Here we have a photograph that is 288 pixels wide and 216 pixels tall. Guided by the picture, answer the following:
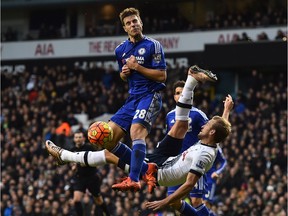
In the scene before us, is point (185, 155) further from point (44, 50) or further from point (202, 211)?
point (44, 50)

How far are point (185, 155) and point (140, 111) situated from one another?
960mm

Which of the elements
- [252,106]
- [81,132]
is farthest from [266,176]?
[81,132]

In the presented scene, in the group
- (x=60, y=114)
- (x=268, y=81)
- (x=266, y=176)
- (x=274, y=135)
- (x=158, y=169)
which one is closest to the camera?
(x=158, y=169)

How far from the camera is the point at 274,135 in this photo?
25.9m

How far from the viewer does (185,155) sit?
513 inches

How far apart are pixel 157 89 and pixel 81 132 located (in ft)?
16.3

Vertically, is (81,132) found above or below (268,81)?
below

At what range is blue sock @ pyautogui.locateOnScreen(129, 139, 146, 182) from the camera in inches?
492

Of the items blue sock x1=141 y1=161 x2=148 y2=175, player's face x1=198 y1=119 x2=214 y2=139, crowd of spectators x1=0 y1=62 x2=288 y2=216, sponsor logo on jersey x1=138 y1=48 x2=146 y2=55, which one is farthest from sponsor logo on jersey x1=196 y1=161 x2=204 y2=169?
crowd of spectators x1=0 y1=62 x2=288 y2=216

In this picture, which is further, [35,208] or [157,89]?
[35,208]

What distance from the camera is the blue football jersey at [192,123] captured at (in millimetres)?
14719

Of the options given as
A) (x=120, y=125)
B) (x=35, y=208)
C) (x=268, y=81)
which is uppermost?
(x=268, y=81)

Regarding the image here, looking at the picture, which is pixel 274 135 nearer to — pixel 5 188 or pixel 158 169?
pixel 5 188

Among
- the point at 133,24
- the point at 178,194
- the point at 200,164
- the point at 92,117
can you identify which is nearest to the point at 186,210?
the point at 200,164
